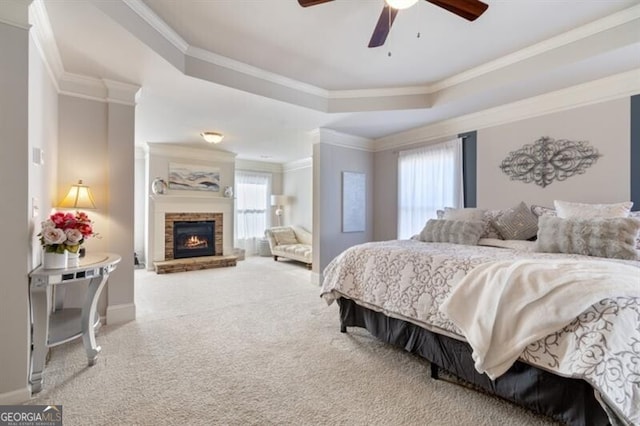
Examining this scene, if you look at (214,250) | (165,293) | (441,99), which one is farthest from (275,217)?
(441,99)

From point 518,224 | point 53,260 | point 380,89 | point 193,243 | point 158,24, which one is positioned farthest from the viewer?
point 193,243

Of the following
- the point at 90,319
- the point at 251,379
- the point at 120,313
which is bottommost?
the point at 251,379

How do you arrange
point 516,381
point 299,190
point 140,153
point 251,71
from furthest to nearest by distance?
point 299,190, point 140,153, point 251,71, point 516,381

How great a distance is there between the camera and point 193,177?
6242 mm

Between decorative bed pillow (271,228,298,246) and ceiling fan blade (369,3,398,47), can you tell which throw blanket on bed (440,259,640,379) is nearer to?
ceiling fan blade (369,3,398,47)

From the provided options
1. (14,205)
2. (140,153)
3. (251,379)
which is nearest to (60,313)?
(14,205)

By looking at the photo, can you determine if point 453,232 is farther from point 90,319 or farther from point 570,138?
point 90,319

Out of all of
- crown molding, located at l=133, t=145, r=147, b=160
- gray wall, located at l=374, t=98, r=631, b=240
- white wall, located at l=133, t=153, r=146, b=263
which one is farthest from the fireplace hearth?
gray wall, located at l=374, t=98, r=631, b=240

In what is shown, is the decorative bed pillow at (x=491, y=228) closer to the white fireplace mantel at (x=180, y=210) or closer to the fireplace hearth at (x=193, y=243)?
the fireplace hearth at (x=193, y=243)

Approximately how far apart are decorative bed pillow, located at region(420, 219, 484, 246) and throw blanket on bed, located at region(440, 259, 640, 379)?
1215mm

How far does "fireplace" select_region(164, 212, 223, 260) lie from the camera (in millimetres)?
5918

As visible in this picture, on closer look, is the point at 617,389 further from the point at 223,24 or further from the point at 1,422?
the point at 223,24

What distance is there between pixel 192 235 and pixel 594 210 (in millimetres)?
6329

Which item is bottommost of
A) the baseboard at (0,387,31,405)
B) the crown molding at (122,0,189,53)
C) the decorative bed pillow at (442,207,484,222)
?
the baseboard at (0,387,31,405)
